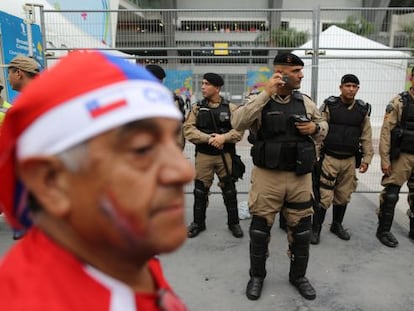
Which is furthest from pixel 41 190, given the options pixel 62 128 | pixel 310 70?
pixel 310 70

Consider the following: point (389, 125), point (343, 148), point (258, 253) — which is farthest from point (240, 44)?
point (258, 253)

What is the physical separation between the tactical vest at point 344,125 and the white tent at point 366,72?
132cm

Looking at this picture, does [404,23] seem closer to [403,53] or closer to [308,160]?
[403,53]

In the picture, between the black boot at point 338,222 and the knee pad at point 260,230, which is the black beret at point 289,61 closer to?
the knee pad at point 260,230

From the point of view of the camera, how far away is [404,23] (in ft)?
20.1

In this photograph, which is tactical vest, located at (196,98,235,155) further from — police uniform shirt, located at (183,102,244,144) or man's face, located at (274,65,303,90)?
man's face, located at (274,65,303,90)

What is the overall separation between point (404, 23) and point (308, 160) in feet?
13.9

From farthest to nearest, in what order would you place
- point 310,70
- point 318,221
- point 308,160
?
point 310,70 → point 318,221 → point 308,160

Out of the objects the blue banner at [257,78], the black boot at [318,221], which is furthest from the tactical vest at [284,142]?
the blue banner at [257,78]

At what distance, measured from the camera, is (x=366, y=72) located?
232 inches

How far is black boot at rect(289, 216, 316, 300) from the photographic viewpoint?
3.26 meters

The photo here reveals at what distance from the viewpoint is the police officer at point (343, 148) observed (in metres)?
4.26

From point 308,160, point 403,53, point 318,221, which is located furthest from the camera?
point 403,53

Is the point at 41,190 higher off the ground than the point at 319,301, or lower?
higher
